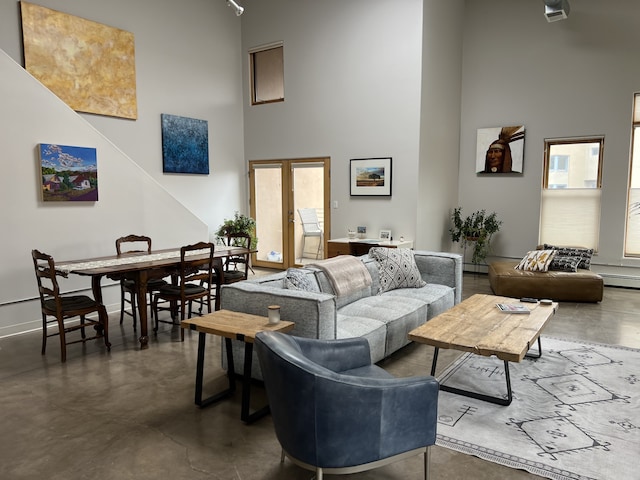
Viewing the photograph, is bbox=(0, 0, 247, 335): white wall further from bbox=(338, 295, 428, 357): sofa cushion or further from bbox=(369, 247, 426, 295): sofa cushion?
bbox=(338, 295, 428, 357): sofa cushion

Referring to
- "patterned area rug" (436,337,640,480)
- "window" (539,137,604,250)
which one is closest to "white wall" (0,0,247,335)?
"patterned area rug" (436,337,640,480)

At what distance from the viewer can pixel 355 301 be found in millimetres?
4344

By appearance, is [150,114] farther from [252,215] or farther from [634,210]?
[634,210]

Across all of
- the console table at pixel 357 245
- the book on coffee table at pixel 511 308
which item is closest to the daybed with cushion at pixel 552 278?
the console table at pixel 357 245

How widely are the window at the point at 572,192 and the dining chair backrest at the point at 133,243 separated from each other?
5.97 metres

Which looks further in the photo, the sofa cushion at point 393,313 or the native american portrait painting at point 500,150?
the native american portrait painting at point 500,150

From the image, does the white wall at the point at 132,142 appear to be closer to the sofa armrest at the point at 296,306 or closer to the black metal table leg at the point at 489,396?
the sofa armrest at the point at 296,306

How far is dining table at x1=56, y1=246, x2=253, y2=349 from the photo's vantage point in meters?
4.14

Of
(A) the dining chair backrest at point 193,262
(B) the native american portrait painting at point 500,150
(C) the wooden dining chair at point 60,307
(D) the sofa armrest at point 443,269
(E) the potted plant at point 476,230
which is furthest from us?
(E) the potted plant at point 476,230

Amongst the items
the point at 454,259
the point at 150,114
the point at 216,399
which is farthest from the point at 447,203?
the point at 216,399

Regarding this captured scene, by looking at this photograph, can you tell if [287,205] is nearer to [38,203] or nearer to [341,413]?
[38,203]

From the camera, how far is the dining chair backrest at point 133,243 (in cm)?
526

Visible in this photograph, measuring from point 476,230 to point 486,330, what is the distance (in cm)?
464

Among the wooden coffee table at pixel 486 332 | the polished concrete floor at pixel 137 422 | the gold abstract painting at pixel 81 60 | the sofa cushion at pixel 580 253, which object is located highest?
the gold abstract painting at pixel 81 60
